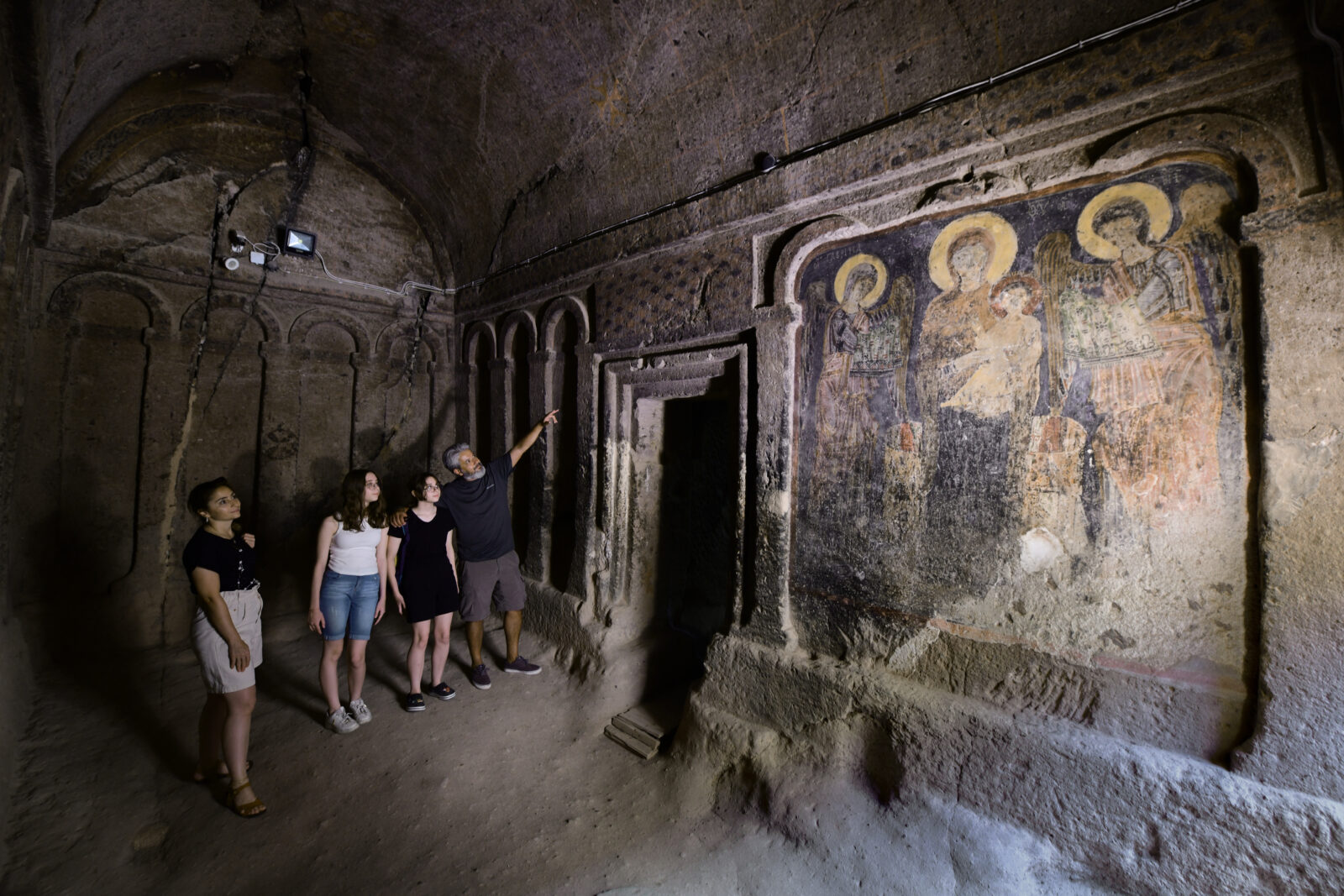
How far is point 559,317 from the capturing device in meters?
4.99

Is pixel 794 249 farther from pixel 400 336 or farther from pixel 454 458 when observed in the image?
pixel 400 336

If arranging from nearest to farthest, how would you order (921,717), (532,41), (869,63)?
(921,717)
(869,63)
(532,41)

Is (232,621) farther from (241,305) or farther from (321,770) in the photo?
(241,305)

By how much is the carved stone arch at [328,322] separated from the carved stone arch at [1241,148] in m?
6.11

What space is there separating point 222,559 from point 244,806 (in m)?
1.28

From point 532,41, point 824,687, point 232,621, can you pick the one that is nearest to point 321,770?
point 232,621

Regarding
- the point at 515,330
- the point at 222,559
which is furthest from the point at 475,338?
the point at 222,559

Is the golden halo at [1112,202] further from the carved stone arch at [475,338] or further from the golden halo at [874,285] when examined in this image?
the carved stone arch at [475,338]

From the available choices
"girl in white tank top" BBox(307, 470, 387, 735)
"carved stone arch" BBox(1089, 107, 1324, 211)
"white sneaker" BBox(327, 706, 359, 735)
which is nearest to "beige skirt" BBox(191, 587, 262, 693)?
"girl in white tank top" BBox(307, 470, 387, 735)

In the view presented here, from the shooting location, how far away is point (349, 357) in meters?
5.93

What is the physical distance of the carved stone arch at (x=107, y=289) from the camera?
462cm

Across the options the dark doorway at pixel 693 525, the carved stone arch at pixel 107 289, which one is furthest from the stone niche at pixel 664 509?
the carved stone arch at pixel 107 289

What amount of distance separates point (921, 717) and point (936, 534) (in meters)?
0.86

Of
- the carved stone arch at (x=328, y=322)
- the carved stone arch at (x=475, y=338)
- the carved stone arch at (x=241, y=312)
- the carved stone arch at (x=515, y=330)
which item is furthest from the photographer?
the carved stone arch at (x=475, y=338)
